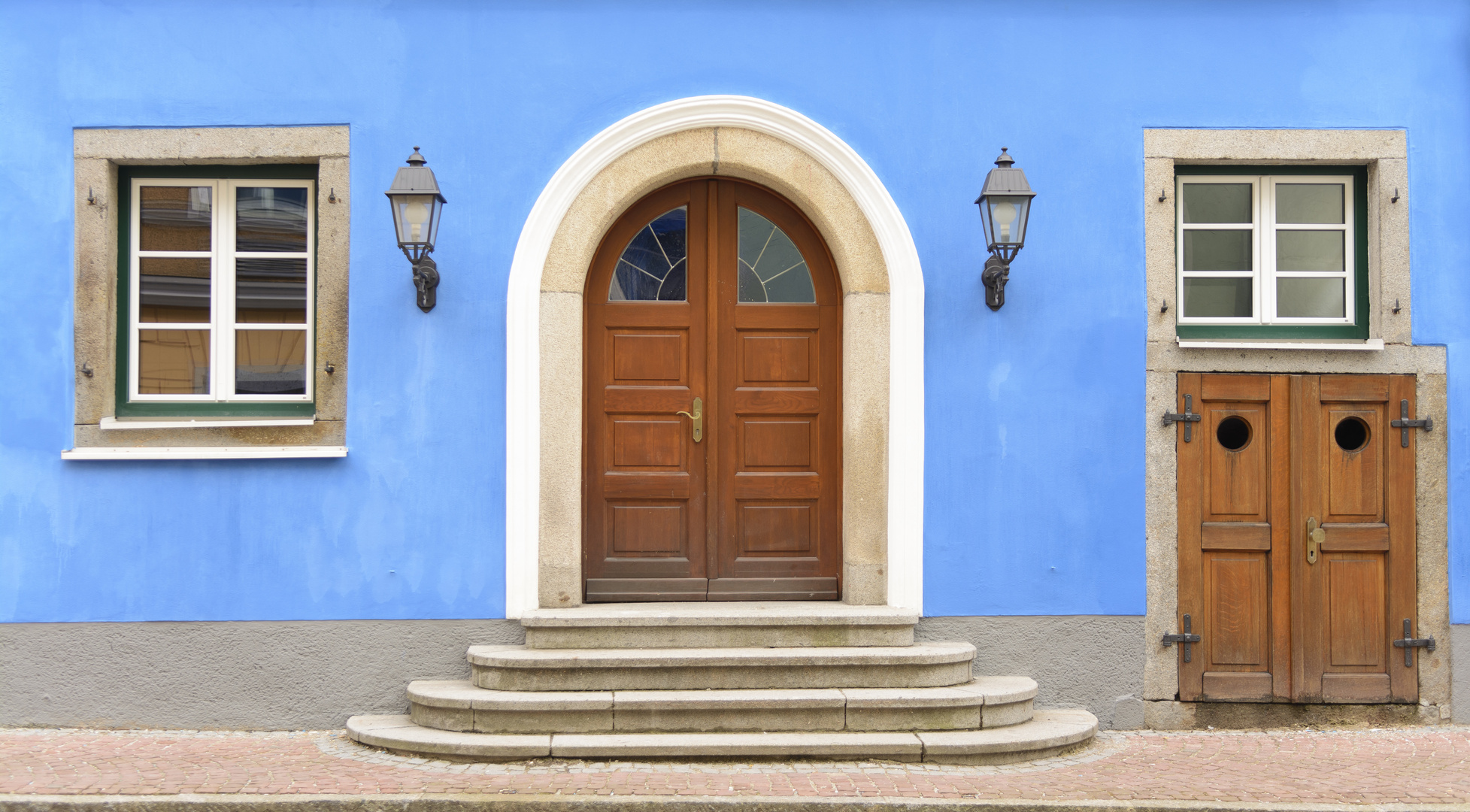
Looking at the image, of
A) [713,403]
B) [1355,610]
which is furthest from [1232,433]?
[713,403]

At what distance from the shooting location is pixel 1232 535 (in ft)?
18.2

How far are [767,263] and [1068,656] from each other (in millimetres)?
2828

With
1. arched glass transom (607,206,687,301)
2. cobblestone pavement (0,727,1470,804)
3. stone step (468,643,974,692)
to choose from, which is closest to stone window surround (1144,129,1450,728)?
cobblestone pavement (0,727,1470,804)

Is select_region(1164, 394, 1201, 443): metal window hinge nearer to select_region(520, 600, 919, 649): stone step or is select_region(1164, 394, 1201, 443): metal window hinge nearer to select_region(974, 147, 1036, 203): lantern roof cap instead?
select_region(974, 147, 1036, 203): lantern roof cap

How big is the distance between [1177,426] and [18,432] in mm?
6462

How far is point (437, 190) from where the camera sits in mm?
5219

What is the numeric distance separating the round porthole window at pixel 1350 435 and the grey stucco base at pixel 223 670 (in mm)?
4797

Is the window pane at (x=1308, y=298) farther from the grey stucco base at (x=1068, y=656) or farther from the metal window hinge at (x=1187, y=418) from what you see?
the grey stucco base at (x=1068, y=656)

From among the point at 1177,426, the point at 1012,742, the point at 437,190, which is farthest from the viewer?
the point at 1177,426

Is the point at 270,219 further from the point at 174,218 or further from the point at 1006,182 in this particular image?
the point at 1006,182

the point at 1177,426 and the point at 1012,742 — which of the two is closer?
the point at 1012,742

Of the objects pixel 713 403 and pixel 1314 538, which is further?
pixel 713 403

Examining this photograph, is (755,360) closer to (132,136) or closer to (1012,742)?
(1012,742)

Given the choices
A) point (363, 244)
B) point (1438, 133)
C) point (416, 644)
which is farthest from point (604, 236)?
point (1438, 133)
